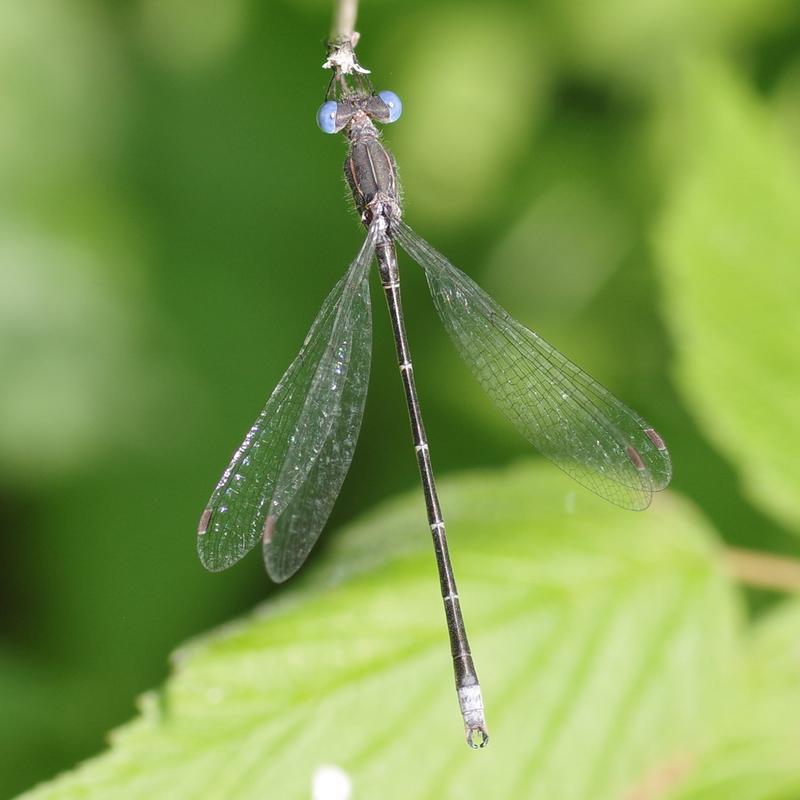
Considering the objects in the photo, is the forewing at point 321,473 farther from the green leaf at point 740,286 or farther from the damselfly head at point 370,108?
the green leaf at point 740,286

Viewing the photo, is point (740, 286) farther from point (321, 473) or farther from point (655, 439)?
point (321, 473)

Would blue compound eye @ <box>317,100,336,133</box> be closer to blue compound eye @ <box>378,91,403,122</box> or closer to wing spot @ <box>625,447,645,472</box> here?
blue compound eye @ <box>378,91,403,122</box>

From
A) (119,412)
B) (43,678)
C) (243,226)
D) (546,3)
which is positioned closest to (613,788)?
(43,678)

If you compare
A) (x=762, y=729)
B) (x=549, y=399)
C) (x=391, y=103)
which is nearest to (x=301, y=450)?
(x=549, y=399)

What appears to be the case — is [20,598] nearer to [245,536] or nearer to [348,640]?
[245,536]

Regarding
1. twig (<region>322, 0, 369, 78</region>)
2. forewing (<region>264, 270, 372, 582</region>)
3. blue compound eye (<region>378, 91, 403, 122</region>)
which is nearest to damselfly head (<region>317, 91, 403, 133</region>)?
blue compound eye (<region>378, 91, 403, 122</region>)

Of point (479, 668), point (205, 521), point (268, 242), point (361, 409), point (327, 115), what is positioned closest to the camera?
point (479, 668)
